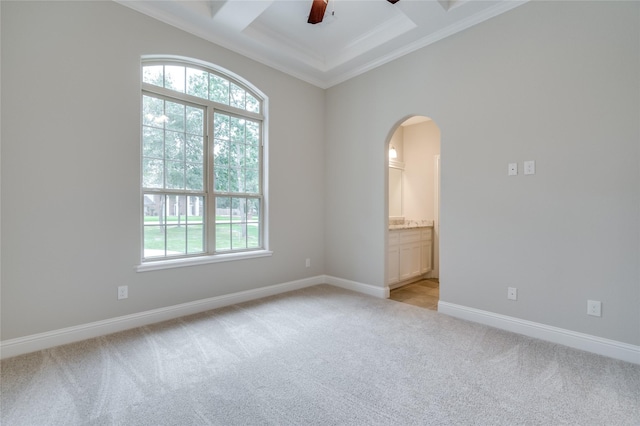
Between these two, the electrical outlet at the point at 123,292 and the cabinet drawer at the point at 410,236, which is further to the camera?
the cabinet drawer at the point at 410,236

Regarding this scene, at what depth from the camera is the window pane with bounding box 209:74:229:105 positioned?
3.33 meters

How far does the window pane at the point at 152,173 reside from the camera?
9.39 feet

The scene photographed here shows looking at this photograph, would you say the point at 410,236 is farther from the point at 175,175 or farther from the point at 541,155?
the point at 175,175

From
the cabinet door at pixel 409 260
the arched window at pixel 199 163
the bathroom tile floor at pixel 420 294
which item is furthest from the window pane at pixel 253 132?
the bathroom tile floor at pixel 420 294

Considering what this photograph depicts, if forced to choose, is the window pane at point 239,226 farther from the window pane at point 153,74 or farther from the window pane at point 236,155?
the window pane at point 153,74

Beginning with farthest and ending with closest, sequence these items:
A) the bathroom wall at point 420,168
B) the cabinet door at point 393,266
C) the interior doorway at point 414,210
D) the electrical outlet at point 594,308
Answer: the bathroom wall at point 420,168 < the interior doorway at point 414,210 < the cabinet door at point 393,266 < the electrical outlet at point 594,308

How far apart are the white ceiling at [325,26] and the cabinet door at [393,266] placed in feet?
8.19

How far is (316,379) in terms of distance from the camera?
75.0 inches

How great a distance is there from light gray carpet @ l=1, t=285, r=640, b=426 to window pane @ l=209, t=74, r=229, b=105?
251cm

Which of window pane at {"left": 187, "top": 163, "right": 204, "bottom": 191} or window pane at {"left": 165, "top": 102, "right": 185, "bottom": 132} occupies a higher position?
window pane at {"left": 165, "top": 102, "right": 185, "bottom": 132}

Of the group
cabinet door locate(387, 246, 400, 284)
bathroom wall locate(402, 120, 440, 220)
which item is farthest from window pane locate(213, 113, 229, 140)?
bathroom wall locate(402, 120, 440, 220)

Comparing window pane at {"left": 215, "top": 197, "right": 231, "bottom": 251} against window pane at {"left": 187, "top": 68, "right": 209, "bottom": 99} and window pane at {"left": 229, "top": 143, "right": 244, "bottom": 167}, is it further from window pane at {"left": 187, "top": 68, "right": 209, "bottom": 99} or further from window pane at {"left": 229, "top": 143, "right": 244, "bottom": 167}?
window pane at {"left": 187, "top": 68, "right": 209, "bottom": 99}

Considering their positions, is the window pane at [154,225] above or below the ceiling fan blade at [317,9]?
below

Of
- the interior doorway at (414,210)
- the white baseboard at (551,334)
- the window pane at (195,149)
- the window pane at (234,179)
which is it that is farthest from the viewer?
the interior doorway at (414,210)
